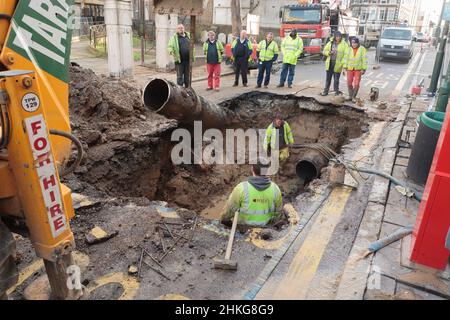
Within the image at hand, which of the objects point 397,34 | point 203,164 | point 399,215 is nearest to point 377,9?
point 397,34

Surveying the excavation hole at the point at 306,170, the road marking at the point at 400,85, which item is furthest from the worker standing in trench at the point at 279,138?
the road marking at the point at 400,85

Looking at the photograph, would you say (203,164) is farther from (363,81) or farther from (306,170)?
(363,81)

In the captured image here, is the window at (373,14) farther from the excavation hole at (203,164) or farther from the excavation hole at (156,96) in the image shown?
the excavation hole at (156,96)

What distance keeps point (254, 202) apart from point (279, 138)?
448cm

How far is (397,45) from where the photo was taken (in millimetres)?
20094

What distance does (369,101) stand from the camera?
1030 cm

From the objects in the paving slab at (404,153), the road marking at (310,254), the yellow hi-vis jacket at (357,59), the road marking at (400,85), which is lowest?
the road marking at (310,254)

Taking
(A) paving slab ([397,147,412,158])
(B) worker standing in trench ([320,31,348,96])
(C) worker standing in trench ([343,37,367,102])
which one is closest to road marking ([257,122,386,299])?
(A) paving slab ([397,147,412,158])

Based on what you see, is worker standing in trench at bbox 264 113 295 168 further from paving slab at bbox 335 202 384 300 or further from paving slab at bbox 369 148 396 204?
paving slab at bbox 335 202 384 300

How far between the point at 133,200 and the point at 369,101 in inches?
324

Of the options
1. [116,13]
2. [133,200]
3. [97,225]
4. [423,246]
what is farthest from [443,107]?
[116,13]

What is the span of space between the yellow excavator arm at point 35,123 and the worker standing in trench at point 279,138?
6.11 meters

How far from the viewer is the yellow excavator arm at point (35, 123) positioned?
6.64 ft
